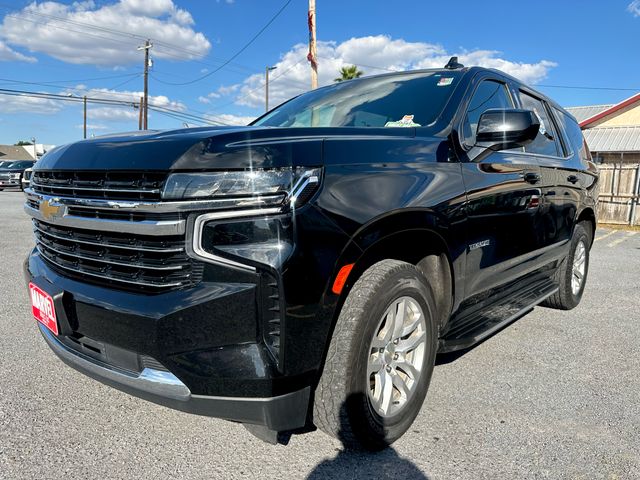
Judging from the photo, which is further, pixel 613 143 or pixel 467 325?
pixel 613 143

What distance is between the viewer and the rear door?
2.84 meters

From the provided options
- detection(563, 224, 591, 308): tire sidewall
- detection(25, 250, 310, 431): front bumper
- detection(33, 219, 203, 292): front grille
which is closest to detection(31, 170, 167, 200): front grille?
detection(33, 219, 203, 292): front grille

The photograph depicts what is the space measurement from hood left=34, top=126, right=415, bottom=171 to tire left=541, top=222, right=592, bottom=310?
3.37 metres

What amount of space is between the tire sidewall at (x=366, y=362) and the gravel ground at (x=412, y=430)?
13 centimetres

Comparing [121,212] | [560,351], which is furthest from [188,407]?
[560,351]

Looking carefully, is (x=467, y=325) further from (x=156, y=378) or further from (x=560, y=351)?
(x=156, y=378)

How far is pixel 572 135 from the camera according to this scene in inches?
189

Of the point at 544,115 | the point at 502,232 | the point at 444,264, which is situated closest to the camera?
the point at 444,264

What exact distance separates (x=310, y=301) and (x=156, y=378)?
2.22 feet

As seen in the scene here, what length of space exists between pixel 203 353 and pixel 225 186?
24.1 inches

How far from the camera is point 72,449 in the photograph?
230cm

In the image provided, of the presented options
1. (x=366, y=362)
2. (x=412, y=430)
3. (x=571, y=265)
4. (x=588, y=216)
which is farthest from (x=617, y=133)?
(x=366, y=362)

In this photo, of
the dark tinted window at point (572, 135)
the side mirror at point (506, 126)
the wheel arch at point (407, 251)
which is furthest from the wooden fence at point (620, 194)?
the wheel arch at point (407, 251)

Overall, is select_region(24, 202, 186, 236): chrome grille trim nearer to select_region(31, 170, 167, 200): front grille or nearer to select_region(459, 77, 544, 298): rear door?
select_region(31, 170, 167, 200): front grille
